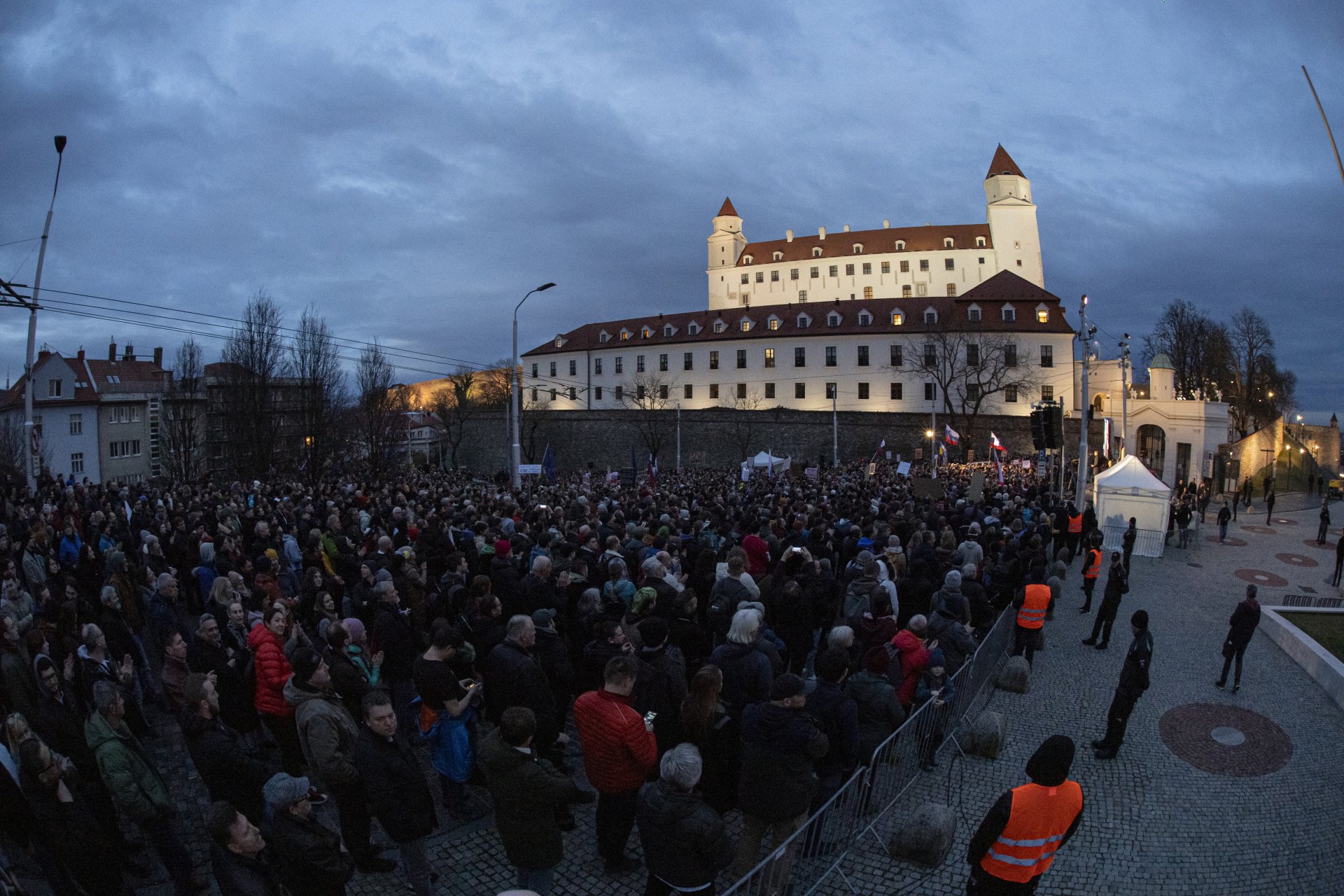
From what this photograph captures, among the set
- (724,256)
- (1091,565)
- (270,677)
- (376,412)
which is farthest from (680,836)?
(724,256)

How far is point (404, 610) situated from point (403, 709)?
3.65 feet

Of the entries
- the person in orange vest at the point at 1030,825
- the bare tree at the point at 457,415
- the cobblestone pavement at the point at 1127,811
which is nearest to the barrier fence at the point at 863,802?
the cobblestone pavement at the point at 1127,811

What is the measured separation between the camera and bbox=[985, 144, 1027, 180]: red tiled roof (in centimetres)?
7894

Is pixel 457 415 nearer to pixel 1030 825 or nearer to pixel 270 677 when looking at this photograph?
pixel 270 677

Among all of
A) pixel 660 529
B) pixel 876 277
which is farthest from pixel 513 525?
pixel 876 277

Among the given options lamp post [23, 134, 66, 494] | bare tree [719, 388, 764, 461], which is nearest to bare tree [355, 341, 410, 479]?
lamp post [23, 134, 66, 494]

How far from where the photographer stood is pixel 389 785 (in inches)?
180

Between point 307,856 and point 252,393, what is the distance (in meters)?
30.8

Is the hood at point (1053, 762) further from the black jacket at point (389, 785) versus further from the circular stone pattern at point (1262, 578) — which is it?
the circular stone pattern at point (1262, 578)

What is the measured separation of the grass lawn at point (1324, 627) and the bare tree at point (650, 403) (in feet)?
149

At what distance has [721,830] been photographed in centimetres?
393

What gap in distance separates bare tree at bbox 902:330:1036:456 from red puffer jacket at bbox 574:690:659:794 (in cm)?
4769

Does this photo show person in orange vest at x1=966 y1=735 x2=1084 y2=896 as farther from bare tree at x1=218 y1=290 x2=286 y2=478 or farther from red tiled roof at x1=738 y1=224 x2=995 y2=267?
red tiled roof at x1=738 y1=224 x2=995 y2=267

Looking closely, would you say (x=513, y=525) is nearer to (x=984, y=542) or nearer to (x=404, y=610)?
(x=404, y=610)
